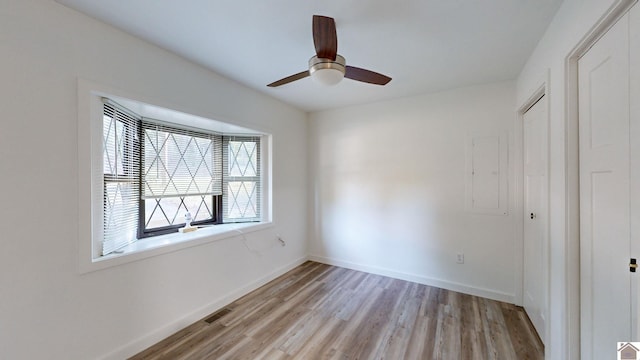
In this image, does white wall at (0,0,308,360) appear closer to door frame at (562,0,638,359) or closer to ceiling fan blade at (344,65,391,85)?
ceiling fan blade at (344,65,391,85)

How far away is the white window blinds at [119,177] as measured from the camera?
1.81 m

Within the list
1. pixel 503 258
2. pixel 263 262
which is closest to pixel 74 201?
pixel 263 262

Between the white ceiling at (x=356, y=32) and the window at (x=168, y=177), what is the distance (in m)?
0.75

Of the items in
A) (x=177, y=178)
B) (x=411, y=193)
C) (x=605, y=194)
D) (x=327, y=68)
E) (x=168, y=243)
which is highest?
(x=327, y=68)

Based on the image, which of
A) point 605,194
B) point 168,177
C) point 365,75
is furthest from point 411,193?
point 168,177

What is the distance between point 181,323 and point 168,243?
0.74 m

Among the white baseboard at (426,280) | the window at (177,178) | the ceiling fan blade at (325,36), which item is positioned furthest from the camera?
the white baseboard at (426,280)

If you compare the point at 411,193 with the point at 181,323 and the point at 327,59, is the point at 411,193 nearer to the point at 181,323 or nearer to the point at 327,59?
the point at 327,59

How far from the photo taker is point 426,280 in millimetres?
3025

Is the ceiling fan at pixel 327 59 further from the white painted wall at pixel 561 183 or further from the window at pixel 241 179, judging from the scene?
the window at pixel 241 179

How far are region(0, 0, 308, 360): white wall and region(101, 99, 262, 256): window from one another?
265 mm

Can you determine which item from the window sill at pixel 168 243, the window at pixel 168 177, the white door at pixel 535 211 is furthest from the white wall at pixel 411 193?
the window sill at pixel 168 243

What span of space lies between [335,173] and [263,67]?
74.9 inches

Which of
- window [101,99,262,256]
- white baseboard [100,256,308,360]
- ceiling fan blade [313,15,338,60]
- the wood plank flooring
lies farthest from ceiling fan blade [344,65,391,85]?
white baseboard [100,256,308,360]
